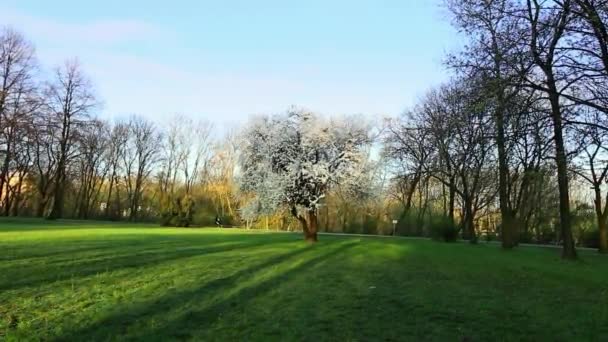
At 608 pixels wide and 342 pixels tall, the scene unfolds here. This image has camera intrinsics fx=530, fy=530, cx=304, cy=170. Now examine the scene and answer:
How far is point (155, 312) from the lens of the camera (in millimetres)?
7738

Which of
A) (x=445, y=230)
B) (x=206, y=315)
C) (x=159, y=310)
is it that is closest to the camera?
(x=206, y=315)

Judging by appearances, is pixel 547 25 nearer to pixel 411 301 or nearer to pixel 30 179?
pixel 411 301

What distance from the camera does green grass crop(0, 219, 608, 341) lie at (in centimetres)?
684

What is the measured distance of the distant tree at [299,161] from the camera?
84.6ft

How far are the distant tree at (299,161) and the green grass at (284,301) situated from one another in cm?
1062

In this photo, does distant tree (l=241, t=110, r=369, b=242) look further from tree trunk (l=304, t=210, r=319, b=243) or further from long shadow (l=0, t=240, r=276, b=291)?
long shadow (l=0, t=240, r=276, b=291)

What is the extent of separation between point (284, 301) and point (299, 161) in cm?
1703

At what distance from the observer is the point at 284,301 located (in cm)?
904

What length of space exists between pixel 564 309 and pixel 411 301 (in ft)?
8.24

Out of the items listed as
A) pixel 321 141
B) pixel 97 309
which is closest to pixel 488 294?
pixel 97 309

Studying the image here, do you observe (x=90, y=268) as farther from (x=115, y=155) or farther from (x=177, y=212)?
(x=115, y=155)

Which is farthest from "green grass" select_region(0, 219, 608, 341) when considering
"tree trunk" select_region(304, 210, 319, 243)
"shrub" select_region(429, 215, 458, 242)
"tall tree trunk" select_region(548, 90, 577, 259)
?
"shrub" select_region(429, 215, 458, 242)

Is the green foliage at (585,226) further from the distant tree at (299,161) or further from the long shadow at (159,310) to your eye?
the long shadow at (159,310)

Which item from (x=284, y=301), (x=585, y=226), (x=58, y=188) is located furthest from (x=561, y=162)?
(x=58, y=188)
